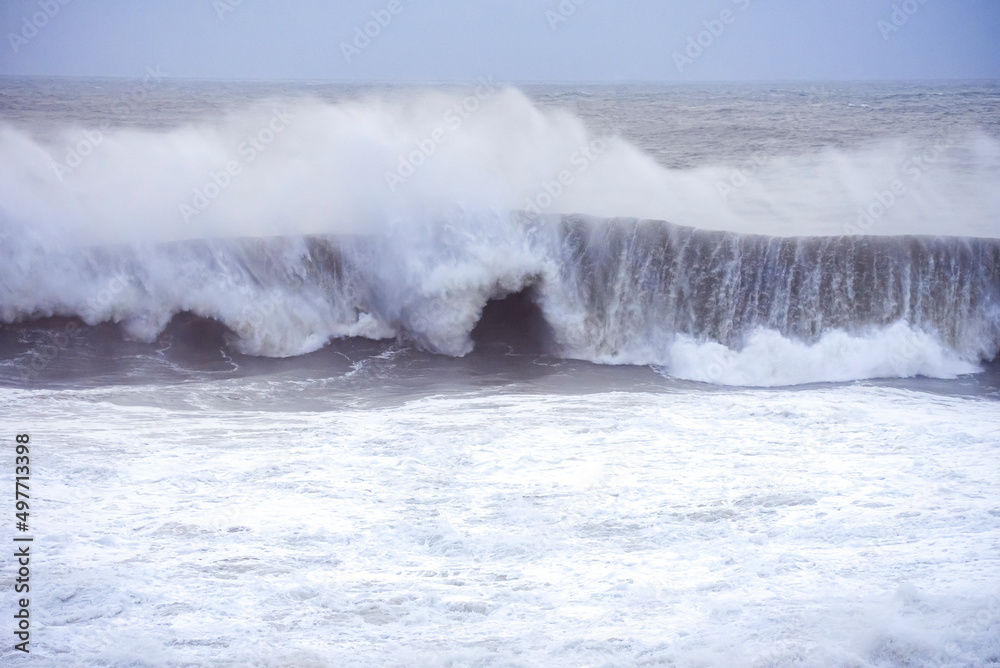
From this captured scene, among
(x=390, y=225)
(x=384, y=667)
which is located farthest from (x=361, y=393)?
(x=384, y=667)

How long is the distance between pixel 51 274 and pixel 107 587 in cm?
944

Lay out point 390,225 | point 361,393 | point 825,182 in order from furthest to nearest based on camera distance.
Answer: point 825,182, point 390,225, point 361,393

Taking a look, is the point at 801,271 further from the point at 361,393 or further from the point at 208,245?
the point at 208,245

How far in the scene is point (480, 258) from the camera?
13.9 metres

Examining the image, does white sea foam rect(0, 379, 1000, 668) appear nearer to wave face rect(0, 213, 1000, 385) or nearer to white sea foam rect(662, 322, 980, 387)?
white sea foam rect(662, 322, 980, 387)

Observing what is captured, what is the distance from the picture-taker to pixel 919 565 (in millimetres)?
6070

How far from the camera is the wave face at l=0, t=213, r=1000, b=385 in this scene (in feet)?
41.6

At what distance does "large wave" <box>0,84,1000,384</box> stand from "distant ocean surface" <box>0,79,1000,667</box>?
59mm

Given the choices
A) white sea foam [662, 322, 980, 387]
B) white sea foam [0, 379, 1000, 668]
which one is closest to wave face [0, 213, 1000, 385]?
white sea foam [662, 322, 980, 387]

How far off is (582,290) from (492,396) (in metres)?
3.52

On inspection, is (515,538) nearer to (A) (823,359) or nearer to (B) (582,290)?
(A) (823,359)

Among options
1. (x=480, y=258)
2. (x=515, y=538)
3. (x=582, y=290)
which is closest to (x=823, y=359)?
(x=582, y=290)

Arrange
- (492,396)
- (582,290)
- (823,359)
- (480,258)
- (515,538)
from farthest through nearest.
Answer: (480,258), (582,290), (823,359), (492,396), (515,538)

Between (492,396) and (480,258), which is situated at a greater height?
(480,258)
